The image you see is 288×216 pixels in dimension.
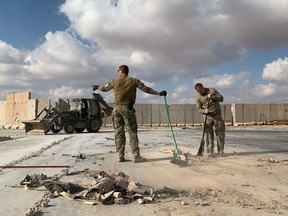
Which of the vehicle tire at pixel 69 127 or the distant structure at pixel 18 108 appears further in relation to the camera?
the distant structure at pixel 18 108

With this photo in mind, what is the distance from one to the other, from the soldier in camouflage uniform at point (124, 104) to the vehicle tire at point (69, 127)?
1626 centimetres

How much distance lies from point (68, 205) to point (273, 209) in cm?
204

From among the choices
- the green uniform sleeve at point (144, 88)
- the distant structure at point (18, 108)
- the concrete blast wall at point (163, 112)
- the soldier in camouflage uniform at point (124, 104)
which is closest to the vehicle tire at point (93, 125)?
the concrete blast wall at point (163, 112)

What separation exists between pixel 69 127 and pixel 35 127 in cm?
210

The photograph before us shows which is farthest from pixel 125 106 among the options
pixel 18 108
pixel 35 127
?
pixel 18 108

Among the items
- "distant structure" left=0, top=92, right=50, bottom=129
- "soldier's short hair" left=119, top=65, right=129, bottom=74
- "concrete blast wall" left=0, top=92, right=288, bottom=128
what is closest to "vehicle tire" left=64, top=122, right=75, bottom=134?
"concrete blast wall" left=0, top=92, right=288, bottom=128

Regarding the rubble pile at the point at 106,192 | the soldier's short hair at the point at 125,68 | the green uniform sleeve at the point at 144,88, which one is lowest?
the rubble pile at the point at 106,192

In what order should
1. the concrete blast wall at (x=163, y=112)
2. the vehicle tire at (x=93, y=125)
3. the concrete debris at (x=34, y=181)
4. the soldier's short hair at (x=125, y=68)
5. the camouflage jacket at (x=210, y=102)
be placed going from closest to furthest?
the concrete debris at (x=34, y=181)
the soldier's short hair at (x=125, y=68)
the camouflage jacket at (x=210, y=102)
the vehicle tire at (x=93, y=125)
the concrete blast wall at (x=163, y=112)

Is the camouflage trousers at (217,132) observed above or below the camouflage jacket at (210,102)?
below

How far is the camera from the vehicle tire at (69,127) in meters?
23.7

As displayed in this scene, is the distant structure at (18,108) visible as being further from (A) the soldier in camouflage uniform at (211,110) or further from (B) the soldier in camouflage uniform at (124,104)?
(B) the soldier in camouflage uniform at (124,104)

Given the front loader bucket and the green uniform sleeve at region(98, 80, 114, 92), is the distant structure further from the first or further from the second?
the green uniform sleeve at region(98, 80, 114, 92)

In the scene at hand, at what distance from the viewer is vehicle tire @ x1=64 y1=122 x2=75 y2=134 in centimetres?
2370

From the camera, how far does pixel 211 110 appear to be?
29.3 ft
